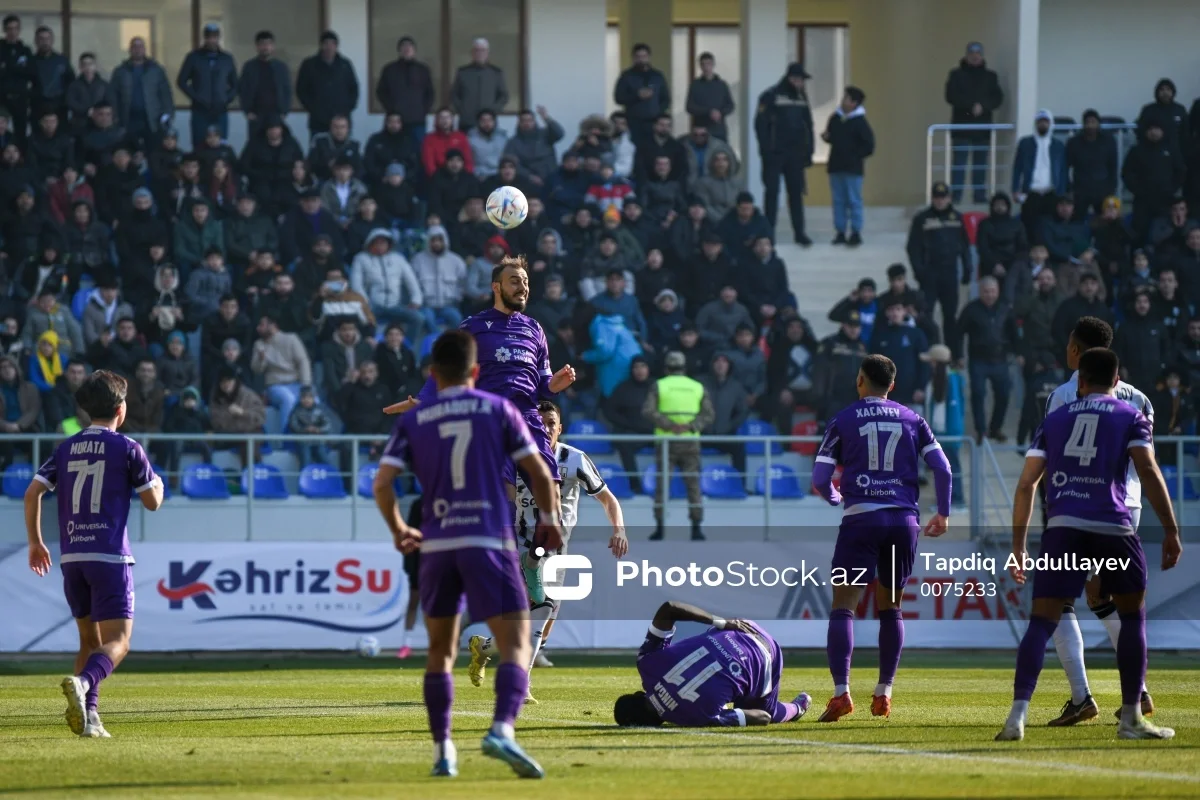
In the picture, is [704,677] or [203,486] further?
[203,486]

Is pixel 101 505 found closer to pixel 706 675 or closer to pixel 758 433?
pixel 706 675

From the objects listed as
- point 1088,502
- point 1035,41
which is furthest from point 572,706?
point 1035,41

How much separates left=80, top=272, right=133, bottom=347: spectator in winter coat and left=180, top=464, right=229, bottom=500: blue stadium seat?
2.18 metres

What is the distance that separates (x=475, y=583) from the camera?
801 centimetres

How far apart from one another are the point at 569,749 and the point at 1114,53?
23.2 metres

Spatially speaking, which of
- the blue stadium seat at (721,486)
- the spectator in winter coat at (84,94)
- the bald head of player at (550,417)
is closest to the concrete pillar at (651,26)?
the spectator in winter coat at (84,94)

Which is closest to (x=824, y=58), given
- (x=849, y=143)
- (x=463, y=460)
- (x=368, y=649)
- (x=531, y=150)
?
(x=849, y=143)

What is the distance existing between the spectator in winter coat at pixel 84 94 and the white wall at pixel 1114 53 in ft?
49.2

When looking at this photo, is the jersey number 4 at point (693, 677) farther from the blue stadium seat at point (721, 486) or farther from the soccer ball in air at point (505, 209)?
the blue stadium seat at point (721, 486)

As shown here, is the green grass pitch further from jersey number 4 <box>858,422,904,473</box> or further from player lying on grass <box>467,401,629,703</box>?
jersey number 4 <box>858,422,904,473</box>

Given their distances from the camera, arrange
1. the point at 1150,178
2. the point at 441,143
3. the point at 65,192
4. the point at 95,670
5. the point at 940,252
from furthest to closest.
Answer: the point at 1150,178
the point at 940,252
the point at 441,143
the point at 65,192
the point at 95,670

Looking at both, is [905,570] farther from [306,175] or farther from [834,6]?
[834,6]

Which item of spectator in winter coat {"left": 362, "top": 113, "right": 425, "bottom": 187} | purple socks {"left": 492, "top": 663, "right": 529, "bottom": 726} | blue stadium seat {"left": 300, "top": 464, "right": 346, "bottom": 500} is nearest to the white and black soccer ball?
blue stadium seat {"left": 300, "top": 464, "right": 346, "bottom": 500}

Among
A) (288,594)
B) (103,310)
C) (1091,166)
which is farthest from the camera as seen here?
(1091,166)
